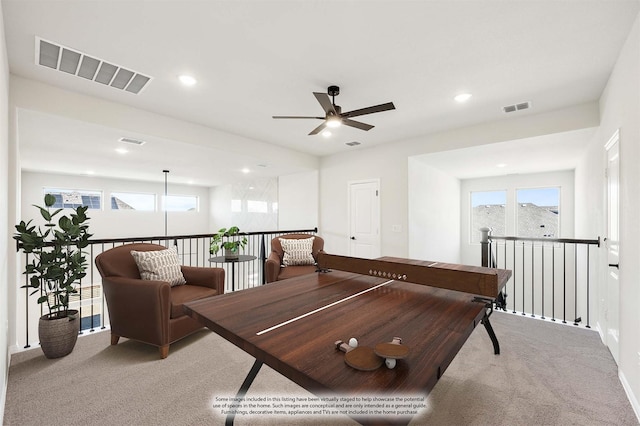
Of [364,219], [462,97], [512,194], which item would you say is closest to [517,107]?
[462,97]

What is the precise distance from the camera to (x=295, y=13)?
198cm

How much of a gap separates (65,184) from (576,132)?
407 inches

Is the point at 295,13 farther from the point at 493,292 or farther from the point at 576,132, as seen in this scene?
the point at 576,132

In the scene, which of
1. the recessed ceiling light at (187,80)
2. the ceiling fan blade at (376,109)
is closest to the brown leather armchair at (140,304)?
the recessed ceiling light at (187,80)

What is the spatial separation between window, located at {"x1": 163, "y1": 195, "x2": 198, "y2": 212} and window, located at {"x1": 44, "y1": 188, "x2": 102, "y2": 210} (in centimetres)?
169

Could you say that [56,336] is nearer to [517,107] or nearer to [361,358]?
[361,358]

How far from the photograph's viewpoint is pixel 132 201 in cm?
829

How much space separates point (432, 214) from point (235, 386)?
16.3 ft

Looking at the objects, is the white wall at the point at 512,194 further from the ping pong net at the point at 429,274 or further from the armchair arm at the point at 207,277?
the armchair arm at the point at 207,277

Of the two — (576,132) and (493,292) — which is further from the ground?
(576,132)

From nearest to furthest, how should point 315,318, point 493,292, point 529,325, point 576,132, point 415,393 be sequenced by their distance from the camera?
point 415,393
point 315,318
point 493,292
point 529,325
point 576,132


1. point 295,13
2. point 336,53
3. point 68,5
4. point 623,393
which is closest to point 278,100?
point 336,53

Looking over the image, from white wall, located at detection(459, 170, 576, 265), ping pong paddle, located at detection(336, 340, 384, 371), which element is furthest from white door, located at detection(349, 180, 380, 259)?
ping pong paddle, located at detection(336, 340, 384, 371)

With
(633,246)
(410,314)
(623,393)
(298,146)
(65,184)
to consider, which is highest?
(298,146)
